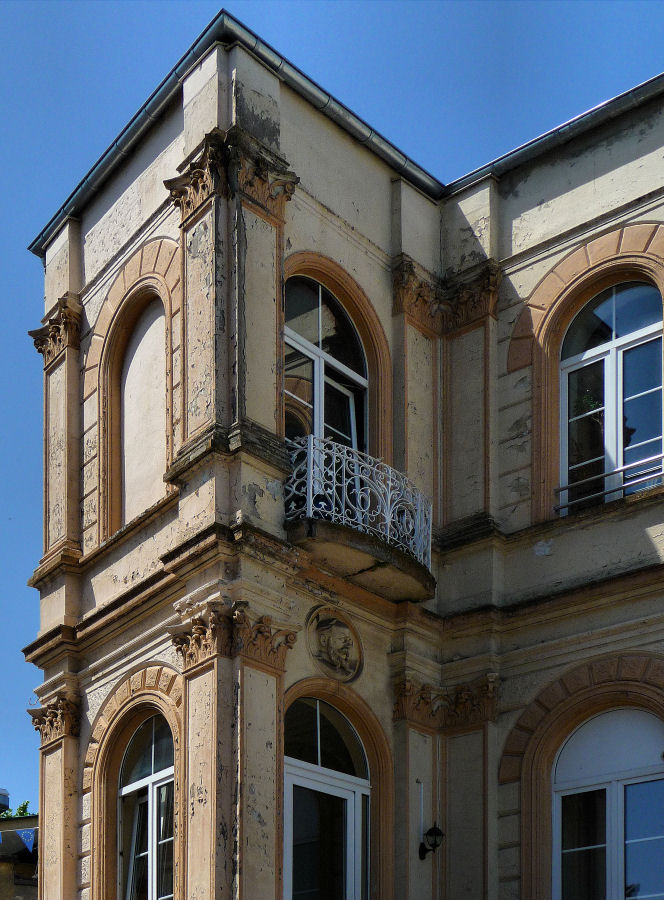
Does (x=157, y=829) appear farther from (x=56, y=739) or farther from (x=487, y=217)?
(x=487, y=217)

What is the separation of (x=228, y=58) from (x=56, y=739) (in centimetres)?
688

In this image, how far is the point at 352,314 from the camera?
1722 cm

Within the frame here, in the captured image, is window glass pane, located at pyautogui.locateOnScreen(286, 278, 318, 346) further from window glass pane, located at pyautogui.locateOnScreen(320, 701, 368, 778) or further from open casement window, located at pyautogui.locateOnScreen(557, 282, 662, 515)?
window glass pane, located at pyautogui.locateOnScreen(320, 701, 368, 778)

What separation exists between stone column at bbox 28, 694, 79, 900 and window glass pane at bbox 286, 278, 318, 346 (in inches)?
169

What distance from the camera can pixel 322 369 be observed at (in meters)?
16.6

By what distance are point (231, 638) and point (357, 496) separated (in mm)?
2025

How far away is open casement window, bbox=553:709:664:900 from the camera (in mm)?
14422

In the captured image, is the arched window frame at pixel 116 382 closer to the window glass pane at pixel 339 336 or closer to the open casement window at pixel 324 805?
the window glass pane at pixel 339 336

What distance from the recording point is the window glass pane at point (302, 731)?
14852 millimetres

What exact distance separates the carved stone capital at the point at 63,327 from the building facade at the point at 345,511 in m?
0.05

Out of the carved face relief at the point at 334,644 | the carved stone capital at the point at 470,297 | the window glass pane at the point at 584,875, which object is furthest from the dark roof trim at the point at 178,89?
the window glass pane at the point at 584,875

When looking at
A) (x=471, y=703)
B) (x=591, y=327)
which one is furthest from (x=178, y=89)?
(x=471, y=703)

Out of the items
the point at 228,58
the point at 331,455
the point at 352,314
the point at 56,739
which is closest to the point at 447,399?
the point at 352,314

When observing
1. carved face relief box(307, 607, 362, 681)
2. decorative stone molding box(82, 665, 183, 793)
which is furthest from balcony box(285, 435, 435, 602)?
decorative stone molding box(82, 665, 183, 793)
